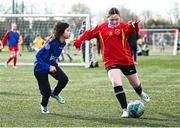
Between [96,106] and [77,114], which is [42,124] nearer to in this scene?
[77,114]

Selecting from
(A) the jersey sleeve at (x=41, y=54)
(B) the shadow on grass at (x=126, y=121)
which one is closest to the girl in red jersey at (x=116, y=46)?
(B) the shadow on grass at (x=126, y=121)

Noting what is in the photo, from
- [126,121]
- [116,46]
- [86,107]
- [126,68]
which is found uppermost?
[116,46]

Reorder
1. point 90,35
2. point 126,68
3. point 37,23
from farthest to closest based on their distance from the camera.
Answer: point 37,23 → point 90,35 → point 126,68

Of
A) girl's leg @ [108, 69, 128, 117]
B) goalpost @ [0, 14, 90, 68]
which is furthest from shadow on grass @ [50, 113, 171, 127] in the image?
goalpost @ [0, 14, 90, 68]

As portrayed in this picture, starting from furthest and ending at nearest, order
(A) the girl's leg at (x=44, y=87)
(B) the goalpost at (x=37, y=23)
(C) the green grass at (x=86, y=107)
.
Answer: (B) the goalpost at (x=37, y=23), (A) the girl's leg at (x=44, y=87), (C) the green grass at (x=86, y=107)

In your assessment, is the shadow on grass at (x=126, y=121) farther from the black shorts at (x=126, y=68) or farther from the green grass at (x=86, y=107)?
the black shorts at (x=126, y=68)

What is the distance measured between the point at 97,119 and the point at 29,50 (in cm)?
2873

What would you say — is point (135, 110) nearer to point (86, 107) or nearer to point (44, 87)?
point (86, 107)

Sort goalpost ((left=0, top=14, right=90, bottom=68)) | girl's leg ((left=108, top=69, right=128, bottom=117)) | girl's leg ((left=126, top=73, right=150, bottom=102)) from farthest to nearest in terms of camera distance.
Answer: goalpost ((left=0, top=14, right=90, bottom=68)) → girl's leg ((left=126, top=73, right=150, bottom=102)) → girl's leg ((left=108, top=69, right=128, bottom=117))

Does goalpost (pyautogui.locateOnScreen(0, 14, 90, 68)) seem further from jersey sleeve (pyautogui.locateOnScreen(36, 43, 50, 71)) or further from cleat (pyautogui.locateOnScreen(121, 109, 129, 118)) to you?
cleat (pyautogui.locateOnScreen(121, 109, 129, 118))

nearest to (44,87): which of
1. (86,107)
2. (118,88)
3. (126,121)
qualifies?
(86,107)

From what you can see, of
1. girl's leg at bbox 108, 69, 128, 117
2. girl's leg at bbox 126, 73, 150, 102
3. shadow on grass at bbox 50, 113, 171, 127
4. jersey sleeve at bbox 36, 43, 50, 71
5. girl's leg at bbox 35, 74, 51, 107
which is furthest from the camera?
girl's leg at bbox 126, 73, 150, 102

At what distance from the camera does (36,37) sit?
1174 inches

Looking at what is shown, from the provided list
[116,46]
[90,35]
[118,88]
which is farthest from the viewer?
[90,35]
